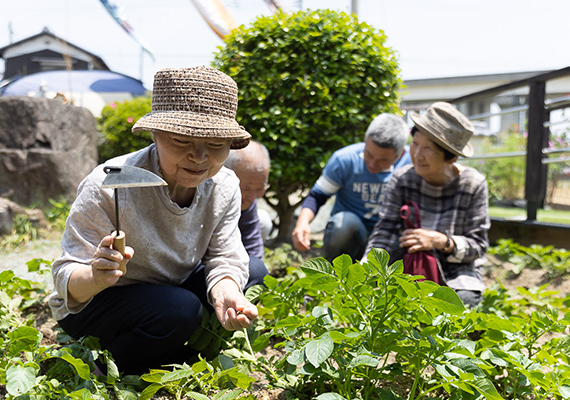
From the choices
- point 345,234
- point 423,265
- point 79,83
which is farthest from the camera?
point 79,83

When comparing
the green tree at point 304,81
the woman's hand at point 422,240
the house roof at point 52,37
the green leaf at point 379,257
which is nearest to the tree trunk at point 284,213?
the green tree at point 304,81

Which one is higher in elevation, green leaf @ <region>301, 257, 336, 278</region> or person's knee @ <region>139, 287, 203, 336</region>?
green leaf @ <region>301, 257, 336, 278</region>

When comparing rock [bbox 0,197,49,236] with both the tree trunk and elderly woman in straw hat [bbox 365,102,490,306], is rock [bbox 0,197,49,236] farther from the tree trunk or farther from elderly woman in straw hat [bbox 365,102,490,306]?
elderly woman in straw hat [bbox 365,102,490,306]

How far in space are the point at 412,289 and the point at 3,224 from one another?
13.9ft

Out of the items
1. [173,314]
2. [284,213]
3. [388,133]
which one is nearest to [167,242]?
[173,314]

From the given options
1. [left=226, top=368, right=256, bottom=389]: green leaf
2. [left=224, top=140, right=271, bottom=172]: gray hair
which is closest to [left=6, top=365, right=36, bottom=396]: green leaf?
[left=226, top=368, right=256, bottom=389]: green leaf

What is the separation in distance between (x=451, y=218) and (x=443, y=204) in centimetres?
9

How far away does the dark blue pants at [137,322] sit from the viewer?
1.64 m

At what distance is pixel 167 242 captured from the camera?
169cm

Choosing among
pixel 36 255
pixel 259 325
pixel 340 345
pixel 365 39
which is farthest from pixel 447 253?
pixel 36 255

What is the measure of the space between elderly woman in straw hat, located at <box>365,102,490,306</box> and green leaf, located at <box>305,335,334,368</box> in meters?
1.21

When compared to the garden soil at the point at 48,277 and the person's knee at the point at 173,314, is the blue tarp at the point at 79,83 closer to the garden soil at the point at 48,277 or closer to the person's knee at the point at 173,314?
the garden soil at the point at 48,277

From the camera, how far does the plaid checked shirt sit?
8.11ft

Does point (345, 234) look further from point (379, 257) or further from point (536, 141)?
point (536, 141)
